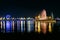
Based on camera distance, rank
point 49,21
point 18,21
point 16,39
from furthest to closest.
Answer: point 18,21, point 49,21, point 16,39

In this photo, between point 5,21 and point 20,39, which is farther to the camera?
point 5,21

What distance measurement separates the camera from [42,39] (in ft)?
69.5

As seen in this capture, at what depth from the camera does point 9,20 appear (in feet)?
219

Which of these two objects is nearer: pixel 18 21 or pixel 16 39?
pixel 16 39

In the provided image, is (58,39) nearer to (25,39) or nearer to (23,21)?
(25,39)

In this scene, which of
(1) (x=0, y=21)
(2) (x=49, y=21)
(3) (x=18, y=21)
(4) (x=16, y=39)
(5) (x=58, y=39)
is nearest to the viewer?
(5) (x=58, y=39)

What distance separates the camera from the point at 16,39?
21781mm

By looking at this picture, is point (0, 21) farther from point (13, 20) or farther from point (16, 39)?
point (16, 39)

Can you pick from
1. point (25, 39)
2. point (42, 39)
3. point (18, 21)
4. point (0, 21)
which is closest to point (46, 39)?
point (42, 39)

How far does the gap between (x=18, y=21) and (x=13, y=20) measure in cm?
681

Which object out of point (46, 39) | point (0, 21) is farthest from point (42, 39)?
point (0, 21)

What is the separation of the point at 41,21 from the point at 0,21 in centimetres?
1477

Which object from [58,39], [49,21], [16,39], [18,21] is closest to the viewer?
[58,39]

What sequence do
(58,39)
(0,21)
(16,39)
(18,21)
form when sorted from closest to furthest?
(58,39) < (16,39) < (0,21) < (18,21)
